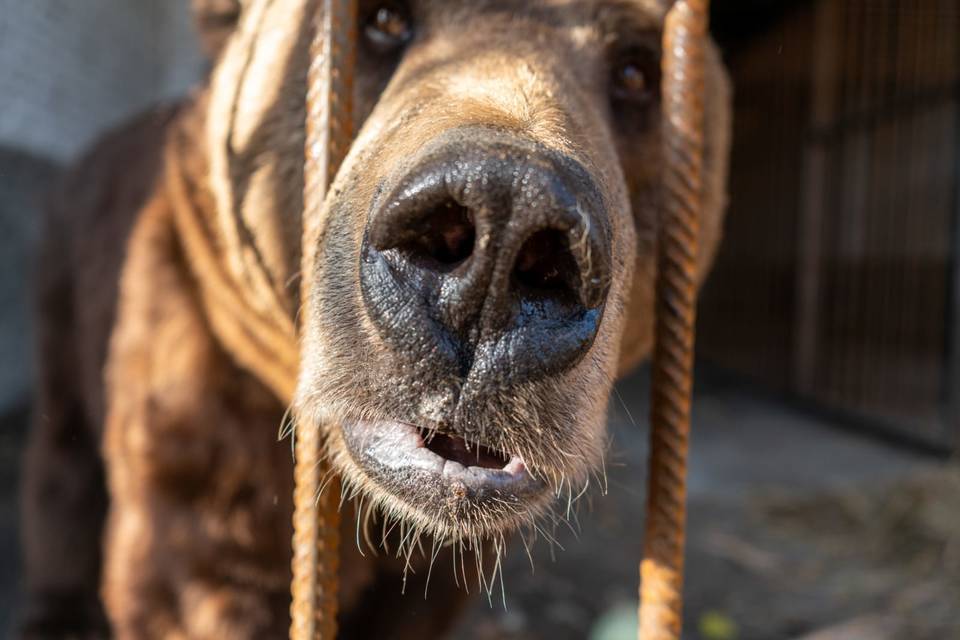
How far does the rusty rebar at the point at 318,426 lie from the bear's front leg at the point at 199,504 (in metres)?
0.67

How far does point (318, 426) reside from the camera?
1183 mm

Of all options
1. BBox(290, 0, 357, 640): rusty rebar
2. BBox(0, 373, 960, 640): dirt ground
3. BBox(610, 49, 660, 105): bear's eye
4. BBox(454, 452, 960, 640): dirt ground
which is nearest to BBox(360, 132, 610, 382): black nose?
BBox(290, 0, 357, 640): rusty rebar

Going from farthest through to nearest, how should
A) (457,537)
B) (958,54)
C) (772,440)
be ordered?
1. (772,440)
2. (958,54)
3. (457,537)

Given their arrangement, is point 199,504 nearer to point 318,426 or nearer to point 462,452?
point 318,426

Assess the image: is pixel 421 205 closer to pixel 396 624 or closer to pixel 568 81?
pixel 568 81

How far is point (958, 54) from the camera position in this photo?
5297 mm

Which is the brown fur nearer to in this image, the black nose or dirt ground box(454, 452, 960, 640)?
the black nose

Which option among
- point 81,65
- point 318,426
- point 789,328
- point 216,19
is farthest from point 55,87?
point 789,328

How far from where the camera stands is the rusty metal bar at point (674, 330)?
124cm

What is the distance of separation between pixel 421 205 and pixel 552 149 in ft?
0.61

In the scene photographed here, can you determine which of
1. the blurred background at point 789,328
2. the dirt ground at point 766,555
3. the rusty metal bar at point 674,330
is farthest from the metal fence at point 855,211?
the rusty metal bar at point 674,330

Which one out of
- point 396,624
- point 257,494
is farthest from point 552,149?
point 396,624

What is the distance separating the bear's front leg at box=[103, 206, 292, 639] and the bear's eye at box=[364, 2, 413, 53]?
83cm

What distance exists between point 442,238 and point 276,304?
0.86m
